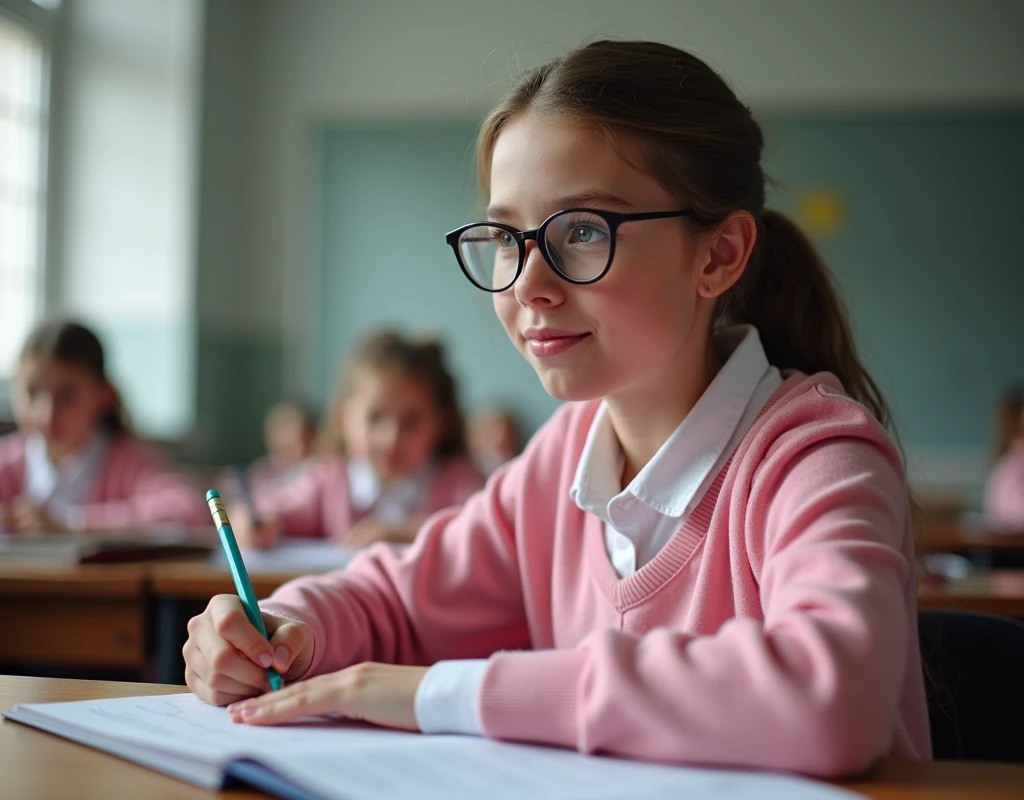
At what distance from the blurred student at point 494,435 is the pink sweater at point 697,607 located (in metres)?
3.78

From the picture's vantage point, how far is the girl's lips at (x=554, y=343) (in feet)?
3.34

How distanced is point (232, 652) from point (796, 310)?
2.26 ft

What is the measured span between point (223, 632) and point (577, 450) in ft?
1.53

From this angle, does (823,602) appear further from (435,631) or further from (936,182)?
(936,182)

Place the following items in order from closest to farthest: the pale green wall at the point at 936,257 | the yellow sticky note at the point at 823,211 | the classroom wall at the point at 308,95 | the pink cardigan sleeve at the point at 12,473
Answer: the pink cardigan sleeve at the point at 12,473 < the classroom wall at the point at 308,95 < the pale green wall at the point at 936,257 < the yellow sticky note at the point at 823,211

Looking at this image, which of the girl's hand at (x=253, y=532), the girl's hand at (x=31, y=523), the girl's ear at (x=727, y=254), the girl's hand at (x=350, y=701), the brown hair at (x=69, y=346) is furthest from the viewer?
the brown hair at (x=69, y=346)

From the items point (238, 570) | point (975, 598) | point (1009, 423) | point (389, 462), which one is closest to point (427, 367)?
point (389, 462)

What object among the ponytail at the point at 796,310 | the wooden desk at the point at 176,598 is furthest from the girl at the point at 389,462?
the ponytail at the point at 796,310

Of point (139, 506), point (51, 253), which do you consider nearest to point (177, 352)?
point (51, 253)

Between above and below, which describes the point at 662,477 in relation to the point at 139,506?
above

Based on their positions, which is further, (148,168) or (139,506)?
(148,168)

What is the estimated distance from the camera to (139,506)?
2.93m

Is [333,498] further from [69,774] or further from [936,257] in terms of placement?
[936,257]

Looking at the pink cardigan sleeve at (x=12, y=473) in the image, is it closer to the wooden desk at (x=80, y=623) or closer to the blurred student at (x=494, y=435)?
the wooden desk at (x=80, y=623)
